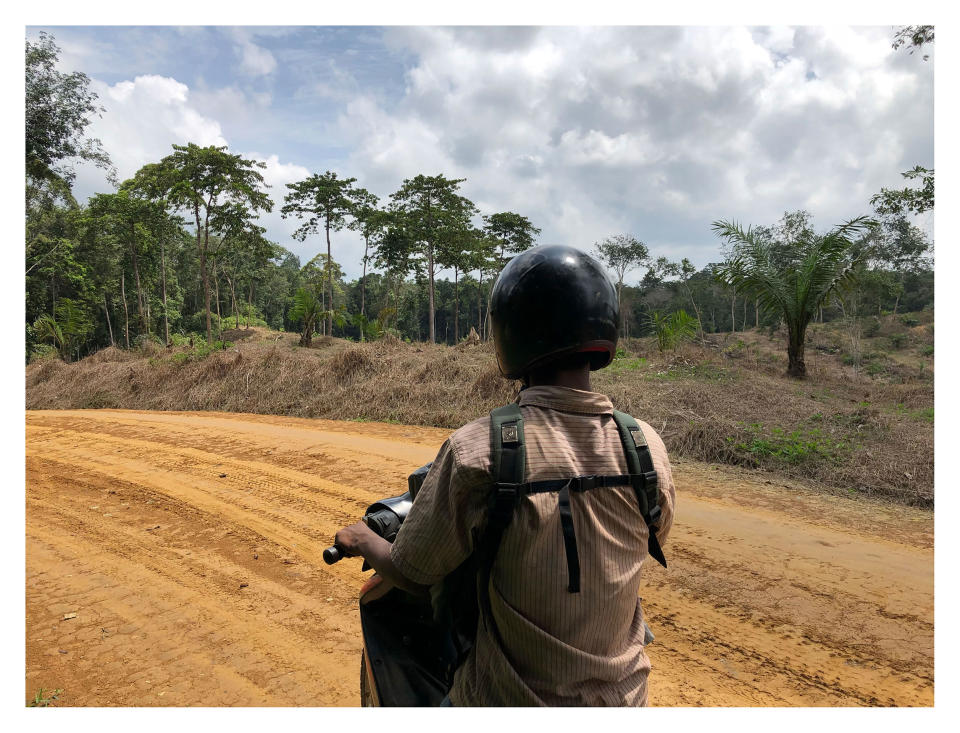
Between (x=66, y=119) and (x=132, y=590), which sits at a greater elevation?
(x=66, y=119)

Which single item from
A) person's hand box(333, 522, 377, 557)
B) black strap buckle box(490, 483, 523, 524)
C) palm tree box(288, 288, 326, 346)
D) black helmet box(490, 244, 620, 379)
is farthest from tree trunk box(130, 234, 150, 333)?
black strap buckle box(490, 483, 523, 524)

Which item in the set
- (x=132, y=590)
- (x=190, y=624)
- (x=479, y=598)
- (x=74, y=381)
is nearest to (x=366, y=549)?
(x=479, y=598)

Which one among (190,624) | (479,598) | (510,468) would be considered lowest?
(190,624)

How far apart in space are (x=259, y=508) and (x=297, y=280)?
54.3m

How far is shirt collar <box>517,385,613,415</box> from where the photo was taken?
1229 mm

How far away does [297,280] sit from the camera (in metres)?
55.5

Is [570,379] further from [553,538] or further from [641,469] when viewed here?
[553,538]

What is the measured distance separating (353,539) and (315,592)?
7.43 feet

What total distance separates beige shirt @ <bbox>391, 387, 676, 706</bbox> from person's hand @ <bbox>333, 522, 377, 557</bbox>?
157mm

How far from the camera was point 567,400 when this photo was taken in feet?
4.04

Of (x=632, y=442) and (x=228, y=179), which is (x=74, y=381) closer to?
(x=228, y=179)

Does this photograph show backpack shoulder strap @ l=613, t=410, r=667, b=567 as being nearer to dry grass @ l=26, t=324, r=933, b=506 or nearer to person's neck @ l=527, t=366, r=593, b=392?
person's neck @ l=527, t=366, r=593, b=392

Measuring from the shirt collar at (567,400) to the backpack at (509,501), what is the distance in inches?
1.8

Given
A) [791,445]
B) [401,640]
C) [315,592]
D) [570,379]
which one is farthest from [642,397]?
[570,379]
